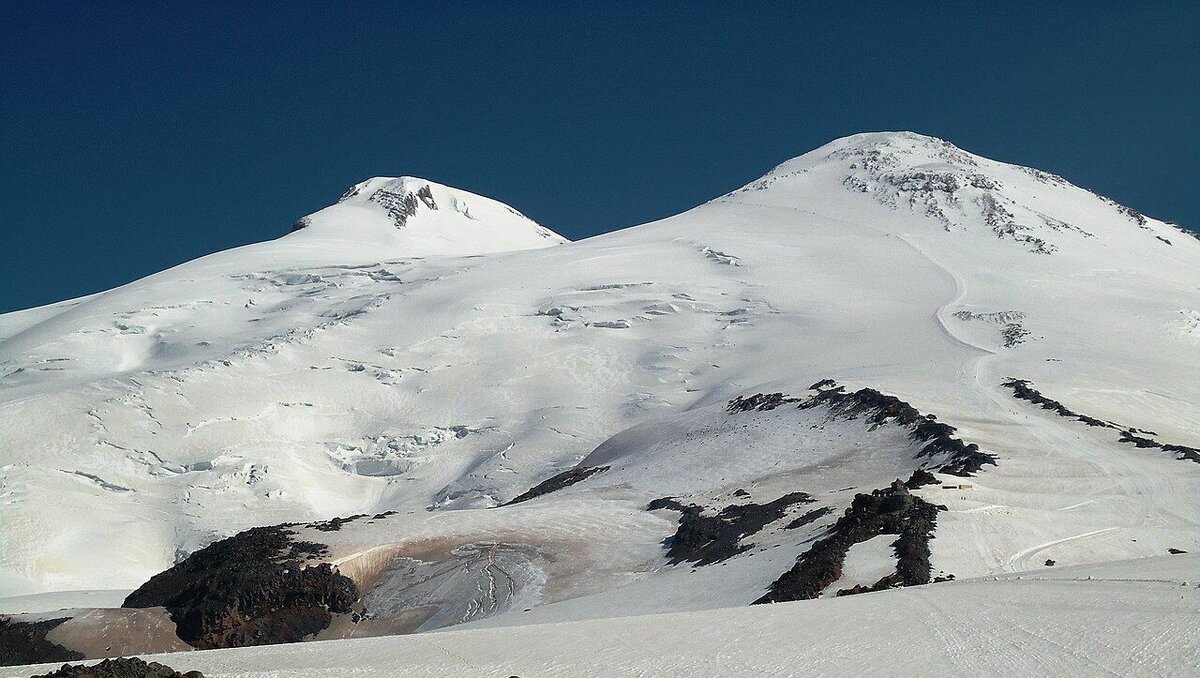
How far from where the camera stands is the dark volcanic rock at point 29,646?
17.8m

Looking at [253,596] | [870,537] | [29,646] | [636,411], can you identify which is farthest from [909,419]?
[29,646]

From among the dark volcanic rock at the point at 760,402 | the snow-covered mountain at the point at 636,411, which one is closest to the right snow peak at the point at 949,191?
the snow-covered mountain at the point at 636,411

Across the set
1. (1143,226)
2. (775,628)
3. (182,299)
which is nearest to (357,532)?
(775,628)

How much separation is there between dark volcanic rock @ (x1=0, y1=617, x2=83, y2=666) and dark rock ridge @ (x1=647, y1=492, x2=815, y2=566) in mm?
13868

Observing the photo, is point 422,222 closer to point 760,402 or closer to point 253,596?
point 760,402

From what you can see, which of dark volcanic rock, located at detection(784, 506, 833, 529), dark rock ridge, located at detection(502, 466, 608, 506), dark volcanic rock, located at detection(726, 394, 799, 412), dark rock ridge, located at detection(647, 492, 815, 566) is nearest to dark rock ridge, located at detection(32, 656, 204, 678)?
dark rock ridge, located at detection(647, 492, 815, 566)

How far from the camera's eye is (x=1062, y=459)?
2536 centimetres

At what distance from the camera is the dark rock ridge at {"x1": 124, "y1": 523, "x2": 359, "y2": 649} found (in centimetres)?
2016

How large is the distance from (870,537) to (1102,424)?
18.0 metres

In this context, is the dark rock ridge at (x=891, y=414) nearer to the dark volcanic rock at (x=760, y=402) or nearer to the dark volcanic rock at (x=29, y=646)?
the dark volcanic rock at (x=760, y=402)

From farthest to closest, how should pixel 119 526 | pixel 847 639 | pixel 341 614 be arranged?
pixel 119 526 → pixel 341 614 → pixel 847 639

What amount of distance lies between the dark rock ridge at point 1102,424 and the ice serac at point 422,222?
6861cm

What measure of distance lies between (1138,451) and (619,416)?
28784mm

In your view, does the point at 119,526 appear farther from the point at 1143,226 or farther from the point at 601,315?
the point at 1143,226
